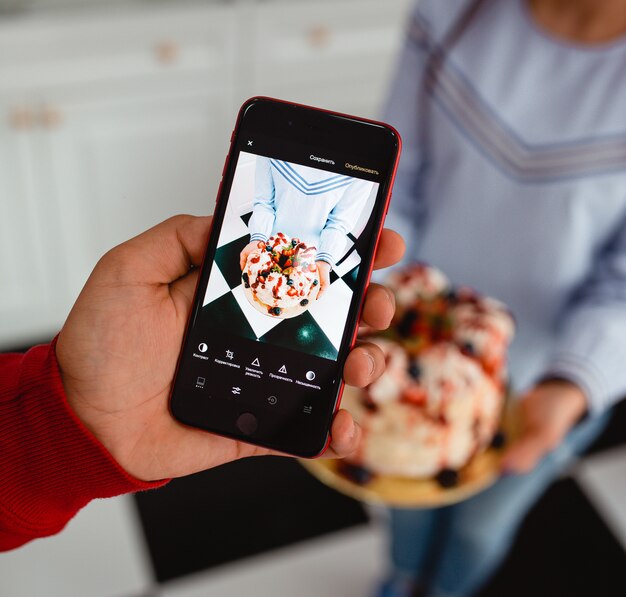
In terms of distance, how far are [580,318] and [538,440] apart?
0.14 meters

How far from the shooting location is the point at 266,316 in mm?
408

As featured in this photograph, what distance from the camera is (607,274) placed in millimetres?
712

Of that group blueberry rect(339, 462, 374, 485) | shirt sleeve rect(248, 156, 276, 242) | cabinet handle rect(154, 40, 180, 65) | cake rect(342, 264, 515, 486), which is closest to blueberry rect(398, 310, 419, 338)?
cake rect(342, 264, 515, 486)

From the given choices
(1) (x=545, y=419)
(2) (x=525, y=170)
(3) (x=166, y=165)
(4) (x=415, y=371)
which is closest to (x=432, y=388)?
(4) (x=415, y=371)

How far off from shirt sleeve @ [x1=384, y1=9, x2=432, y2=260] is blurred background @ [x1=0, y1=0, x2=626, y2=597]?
0.27 metres

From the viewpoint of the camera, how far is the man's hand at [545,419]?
0.70 metres

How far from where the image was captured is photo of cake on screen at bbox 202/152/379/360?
0.38m

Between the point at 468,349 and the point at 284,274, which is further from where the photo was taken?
the point at 468,349

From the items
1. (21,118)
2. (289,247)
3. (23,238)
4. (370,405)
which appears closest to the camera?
(289,247)

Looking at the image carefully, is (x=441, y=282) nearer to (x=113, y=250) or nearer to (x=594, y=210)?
(x=594, y=210)

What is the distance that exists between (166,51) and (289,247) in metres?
0.80

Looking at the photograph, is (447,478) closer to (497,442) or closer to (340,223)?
(497,442)

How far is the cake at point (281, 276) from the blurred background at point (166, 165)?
611 millimetres

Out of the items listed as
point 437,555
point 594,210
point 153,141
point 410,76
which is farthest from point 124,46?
point 437,555
